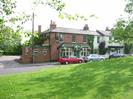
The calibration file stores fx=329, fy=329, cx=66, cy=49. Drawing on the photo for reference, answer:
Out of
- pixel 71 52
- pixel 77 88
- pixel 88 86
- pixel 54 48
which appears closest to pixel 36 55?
pixel 54 48

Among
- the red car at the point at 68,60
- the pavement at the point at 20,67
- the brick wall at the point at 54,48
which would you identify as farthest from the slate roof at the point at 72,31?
the pavement at the point at 20,67

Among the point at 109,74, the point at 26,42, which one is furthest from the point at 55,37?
the point at 26,42

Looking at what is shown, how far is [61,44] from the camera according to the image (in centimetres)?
→ 6800

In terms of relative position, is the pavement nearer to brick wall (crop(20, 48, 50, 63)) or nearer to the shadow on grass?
brick wall (crop(20, 48, 50, 63))

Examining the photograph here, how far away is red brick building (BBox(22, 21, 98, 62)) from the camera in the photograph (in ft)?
218

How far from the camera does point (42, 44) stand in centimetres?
7050

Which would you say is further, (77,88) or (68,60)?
(68,60)

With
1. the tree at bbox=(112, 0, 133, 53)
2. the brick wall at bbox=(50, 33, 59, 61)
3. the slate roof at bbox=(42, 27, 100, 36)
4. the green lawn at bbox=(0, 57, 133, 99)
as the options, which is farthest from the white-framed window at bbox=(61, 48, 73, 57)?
the green lawn at bbox=(0, 57, 133, 99)

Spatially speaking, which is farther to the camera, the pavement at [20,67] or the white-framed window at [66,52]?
the white-framed window at [66,52]

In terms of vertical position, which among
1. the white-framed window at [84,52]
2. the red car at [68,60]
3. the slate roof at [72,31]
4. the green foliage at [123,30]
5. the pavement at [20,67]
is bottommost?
the pavement at [20,67]

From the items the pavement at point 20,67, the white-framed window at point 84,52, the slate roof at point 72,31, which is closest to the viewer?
the pavement at point 20,67

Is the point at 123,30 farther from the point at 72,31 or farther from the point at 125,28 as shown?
the point at 72,31

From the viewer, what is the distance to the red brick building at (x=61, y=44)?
66.6 m

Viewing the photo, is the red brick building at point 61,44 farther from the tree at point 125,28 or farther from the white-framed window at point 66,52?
the tree at point 125,28
